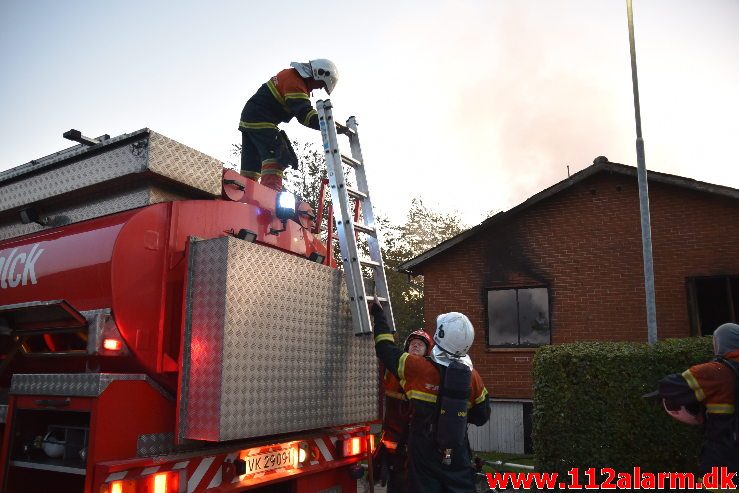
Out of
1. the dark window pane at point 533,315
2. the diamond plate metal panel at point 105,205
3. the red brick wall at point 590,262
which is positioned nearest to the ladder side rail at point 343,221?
the diamond plate metal panel at point 105,205

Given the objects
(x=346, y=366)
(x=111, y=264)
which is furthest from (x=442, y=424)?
(x=111, y=264)

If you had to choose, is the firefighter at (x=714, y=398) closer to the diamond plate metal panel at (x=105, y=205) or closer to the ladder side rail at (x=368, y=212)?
the ladder side rail at (x=368, y=212)

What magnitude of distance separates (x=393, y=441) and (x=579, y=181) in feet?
29.9

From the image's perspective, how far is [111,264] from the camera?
3.23m

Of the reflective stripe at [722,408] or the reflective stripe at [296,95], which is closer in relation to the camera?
the reflective stripe at [722,408]

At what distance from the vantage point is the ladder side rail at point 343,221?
166 inches

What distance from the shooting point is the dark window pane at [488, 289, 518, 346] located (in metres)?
12.6

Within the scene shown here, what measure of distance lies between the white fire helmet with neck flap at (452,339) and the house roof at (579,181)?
8413 millimetres

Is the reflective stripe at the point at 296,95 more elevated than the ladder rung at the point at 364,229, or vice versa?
the reflective stripe at the point at 296,95

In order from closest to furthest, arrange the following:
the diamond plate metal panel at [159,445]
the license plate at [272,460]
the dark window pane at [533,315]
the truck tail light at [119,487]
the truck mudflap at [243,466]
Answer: the truck tail light at [119,487]
the truck mudflap at [243,466]
the diamond plate metal panel at [159,445]
the license plate at [272,460]
the dark window pane at [533,315]

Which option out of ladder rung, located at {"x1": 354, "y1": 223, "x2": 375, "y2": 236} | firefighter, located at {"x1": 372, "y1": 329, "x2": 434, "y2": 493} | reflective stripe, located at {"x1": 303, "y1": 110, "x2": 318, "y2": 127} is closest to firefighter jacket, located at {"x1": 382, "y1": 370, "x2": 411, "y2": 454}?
firefighter, located at {"x1": 372, "y1": 329, "x2": 434, "y2": 493}

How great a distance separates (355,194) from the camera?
477cm

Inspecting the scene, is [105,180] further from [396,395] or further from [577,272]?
[577,272]

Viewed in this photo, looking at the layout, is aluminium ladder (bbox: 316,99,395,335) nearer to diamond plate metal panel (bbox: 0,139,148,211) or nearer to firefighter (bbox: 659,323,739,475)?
diamond plate metal panel (bbox: 0,139,148,211)
